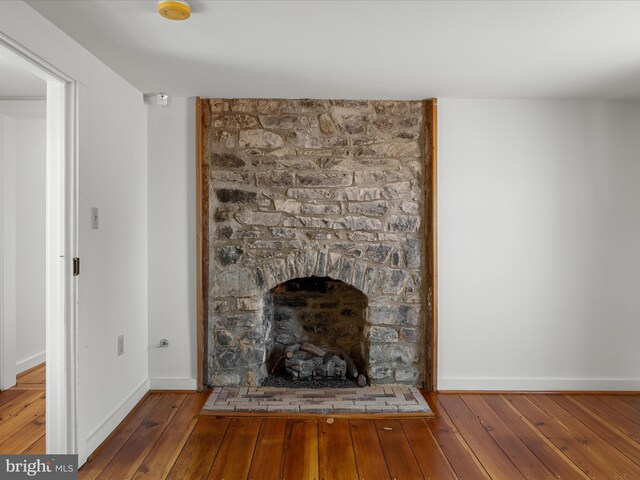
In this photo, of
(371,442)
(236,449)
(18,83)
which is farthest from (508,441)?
(18,83)

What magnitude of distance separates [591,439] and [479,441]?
68cm

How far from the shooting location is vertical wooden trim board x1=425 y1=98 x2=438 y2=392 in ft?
10.7

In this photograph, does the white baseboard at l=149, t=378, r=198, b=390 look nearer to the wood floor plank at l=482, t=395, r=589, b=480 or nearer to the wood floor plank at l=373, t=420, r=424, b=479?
the wood floor plank at l=373, t=420, r=424, b=479

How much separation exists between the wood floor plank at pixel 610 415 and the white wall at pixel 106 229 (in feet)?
10.4

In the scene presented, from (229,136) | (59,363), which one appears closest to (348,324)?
(229,136)

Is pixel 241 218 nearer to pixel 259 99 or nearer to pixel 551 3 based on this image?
pixel 259 99

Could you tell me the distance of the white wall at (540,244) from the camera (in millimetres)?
3328

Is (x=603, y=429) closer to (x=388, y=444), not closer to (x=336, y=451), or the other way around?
Result: (x=388, y=444)

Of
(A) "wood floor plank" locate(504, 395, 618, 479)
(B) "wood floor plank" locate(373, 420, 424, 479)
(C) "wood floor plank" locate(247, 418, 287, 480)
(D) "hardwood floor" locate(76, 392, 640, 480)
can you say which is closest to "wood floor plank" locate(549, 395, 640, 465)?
(D) "hardwood floor" locate(76, 392, 640, 480)

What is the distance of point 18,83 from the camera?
10.1 ft

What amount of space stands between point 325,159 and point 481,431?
210cm

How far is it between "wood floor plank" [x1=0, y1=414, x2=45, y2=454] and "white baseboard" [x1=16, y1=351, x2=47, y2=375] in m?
1.09

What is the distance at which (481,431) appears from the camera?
2.73m

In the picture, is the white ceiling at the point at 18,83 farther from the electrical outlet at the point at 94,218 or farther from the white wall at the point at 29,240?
the electrical outlet at the point at 94,218
